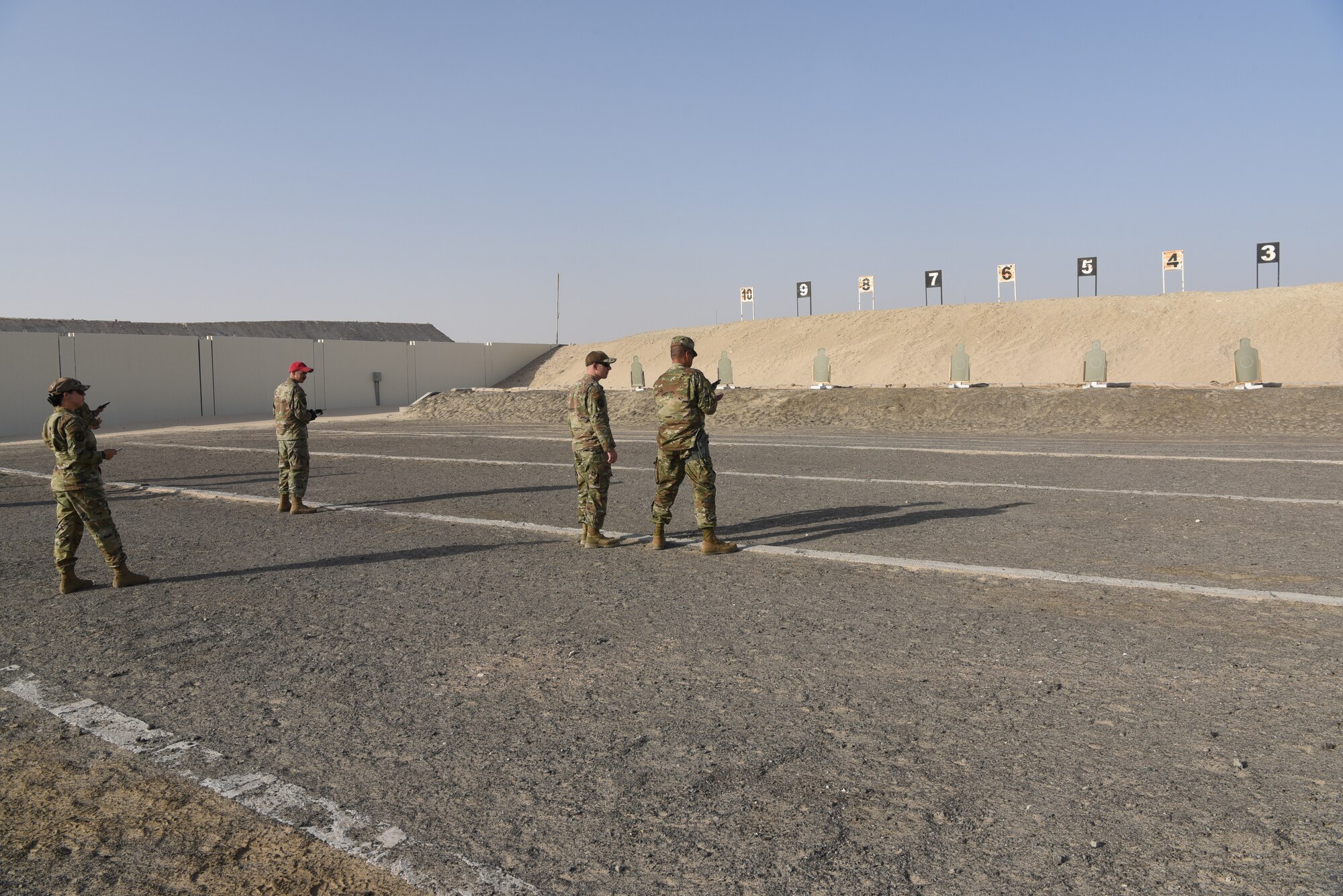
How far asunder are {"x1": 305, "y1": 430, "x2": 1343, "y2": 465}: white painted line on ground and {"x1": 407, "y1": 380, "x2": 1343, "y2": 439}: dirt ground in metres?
4.88

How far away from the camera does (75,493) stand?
688cm

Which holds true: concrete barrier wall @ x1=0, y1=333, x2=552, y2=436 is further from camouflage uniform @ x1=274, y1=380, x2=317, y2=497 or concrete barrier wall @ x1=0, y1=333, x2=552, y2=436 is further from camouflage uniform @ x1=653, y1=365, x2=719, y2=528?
camouflage uniform @ x1=653, y1=365, x2=719, y2=528

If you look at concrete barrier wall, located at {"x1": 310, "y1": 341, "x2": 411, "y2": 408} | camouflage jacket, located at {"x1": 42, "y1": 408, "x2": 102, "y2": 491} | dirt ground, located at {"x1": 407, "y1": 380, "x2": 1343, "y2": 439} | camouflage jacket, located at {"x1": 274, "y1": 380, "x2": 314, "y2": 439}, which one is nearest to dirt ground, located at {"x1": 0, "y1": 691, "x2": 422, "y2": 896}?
camouflage jacket, located at {"x1": 42, "y1": 408, "x2": 102, "y2": 491}

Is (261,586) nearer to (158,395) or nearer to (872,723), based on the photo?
(872,723)

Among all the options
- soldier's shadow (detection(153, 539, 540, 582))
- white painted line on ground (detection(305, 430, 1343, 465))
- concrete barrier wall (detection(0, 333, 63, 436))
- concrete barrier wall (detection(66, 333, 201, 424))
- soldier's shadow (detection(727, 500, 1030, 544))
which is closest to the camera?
soldier's shadow (detection(153, 539, 540, 582))

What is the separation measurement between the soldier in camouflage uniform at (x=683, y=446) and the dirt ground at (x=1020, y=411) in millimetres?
15221

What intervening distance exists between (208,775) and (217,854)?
2.11ft

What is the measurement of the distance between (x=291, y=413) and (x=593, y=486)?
4.75m

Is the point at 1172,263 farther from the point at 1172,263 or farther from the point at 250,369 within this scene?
the point at 250,369

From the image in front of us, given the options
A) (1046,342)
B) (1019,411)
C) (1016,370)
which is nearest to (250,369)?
(1019,411)

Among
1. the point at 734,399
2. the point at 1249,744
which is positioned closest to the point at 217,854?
the point at 1249,744

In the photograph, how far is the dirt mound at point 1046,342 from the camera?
38.6 m

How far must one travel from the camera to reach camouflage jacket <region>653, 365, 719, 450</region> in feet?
26.5

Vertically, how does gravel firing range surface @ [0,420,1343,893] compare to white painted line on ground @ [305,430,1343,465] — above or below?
below
